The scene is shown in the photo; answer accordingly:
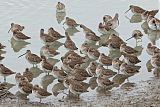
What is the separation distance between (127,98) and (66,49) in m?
3.96

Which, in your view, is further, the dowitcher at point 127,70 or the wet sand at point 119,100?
the dowitcher at point 127,70

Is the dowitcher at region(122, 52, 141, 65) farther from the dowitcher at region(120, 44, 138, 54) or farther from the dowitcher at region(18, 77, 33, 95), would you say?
the dowitcher at region(18, 77, 33, 95)

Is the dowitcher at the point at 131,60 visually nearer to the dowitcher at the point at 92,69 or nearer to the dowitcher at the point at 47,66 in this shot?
the dowitcher at the point at 92,69

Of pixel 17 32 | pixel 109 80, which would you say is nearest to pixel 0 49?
pixel 17 32

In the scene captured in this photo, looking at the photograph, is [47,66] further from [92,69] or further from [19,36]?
[19,36]

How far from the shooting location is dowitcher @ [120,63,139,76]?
11475 millimetres

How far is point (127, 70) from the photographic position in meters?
11.5

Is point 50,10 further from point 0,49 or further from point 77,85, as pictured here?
point 77,85

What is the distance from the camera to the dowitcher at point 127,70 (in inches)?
452

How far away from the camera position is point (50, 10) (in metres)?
18.2

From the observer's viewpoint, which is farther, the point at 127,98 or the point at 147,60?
the point at 147,60

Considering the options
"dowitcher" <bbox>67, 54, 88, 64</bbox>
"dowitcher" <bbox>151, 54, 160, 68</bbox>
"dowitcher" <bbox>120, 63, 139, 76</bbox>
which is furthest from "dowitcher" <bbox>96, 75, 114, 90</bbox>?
"dowitcher" <bbox>151, 54, 160, 68</bbox>

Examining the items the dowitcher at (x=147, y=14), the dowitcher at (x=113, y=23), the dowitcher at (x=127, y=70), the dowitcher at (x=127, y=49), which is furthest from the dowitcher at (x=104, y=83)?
the dowitcher at (x=147, y=14)

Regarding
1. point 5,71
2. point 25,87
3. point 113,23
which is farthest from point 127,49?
point 25,87
